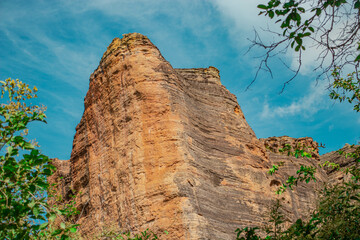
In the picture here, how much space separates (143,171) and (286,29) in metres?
10.0

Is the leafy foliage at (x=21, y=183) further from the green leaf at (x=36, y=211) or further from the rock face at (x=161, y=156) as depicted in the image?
the rock face at (x=161, y=156)

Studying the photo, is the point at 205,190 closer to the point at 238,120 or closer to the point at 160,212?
the point at 160,212

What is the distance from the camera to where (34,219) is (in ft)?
25.4

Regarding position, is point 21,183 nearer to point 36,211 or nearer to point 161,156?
point 36,211

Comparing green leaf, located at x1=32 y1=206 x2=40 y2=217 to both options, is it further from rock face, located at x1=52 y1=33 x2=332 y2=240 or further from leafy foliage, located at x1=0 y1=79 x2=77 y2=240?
rock face, located at x1=52 y1=33 x2=332 y2=240

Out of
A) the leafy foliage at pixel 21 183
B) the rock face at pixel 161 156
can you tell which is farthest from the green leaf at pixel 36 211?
the rock face at pixel 161 156

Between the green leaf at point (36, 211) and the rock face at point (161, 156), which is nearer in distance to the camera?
the green leaf at point (36, 211)

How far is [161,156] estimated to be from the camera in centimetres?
1692

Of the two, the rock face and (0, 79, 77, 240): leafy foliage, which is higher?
the rock face

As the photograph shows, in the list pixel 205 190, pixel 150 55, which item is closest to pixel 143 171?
pixel 205 190

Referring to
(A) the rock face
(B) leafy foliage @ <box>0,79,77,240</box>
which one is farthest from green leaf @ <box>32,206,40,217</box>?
(A) the rock face

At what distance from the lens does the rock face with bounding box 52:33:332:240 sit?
631 inches

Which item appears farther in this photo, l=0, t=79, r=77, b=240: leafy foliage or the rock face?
the rock face

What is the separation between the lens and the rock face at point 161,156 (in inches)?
631
